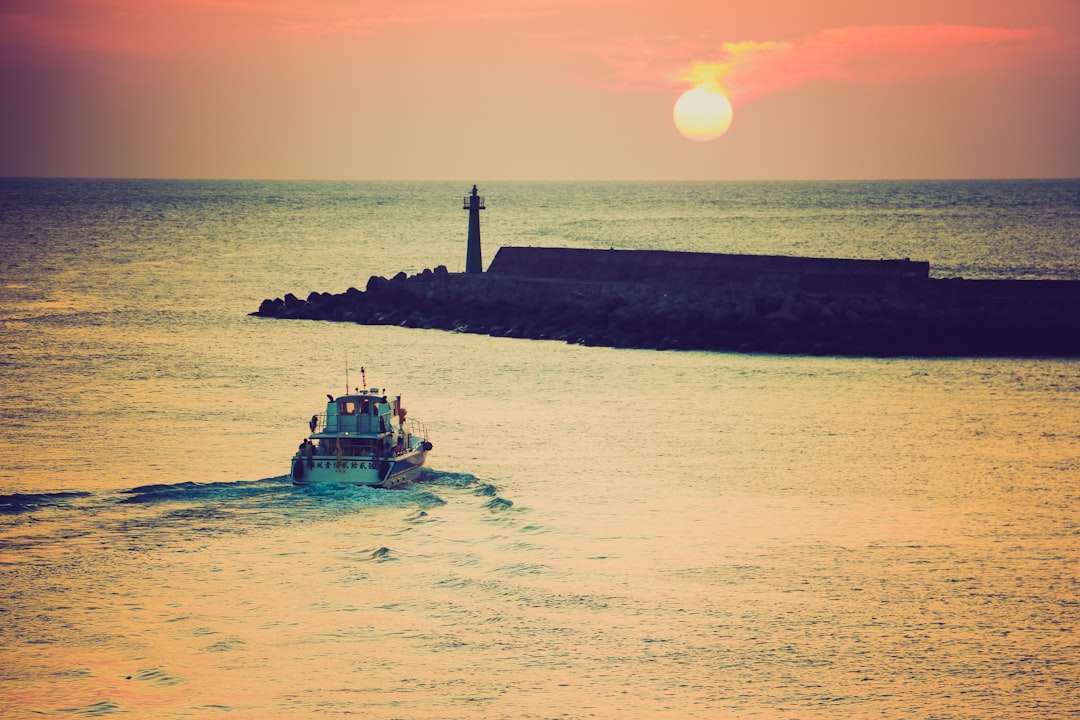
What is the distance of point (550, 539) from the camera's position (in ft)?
76.4

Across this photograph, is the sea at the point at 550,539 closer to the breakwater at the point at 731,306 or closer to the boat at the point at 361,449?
the boat at the point at 361,449

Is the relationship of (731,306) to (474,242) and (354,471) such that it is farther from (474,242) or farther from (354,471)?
(354,471)

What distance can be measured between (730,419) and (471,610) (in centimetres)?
1552

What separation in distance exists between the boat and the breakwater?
1974cm

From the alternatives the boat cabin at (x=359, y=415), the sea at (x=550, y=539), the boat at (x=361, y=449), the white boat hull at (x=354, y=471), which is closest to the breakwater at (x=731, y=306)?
the sea at (x=550, y=539)

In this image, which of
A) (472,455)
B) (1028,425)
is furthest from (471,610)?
(1028,425)

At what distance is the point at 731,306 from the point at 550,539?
25.6 metres

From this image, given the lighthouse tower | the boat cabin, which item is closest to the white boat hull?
the boat cabin

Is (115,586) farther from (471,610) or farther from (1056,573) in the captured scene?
(1056,573)

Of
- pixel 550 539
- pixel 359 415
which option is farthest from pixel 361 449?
pixel 550 539

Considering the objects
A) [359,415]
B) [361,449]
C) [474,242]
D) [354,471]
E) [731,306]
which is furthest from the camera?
[474,242]

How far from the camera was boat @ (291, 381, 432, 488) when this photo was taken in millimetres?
26469

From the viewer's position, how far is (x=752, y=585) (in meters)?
21.1

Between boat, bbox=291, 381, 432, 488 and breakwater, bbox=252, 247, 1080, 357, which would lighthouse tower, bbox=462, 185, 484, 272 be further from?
boat, bbox=291, 381, 432, 488
